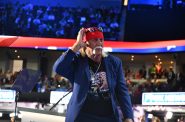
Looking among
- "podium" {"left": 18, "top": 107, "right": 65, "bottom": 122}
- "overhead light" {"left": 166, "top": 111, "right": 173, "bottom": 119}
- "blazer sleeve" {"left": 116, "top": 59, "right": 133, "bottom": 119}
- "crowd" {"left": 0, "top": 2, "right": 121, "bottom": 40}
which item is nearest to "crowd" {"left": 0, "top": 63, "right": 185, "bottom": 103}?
"crowd" {"left": 0, "top": 2, "right": 121, "bottom": 40}

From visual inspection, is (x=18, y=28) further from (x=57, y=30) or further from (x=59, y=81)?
(x=59, y=81)

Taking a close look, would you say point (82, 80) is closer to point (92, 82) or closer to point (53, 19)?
point (92, 82)

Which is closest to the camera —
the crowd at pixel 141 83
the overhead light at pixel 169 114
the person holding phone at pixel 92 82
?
the person holding phone at pixel 92 82

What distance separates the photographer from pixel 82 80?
2.67 metres

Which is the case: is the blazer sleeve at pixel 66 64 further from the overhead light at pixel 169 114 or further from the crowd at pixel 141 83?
the crowd at pixel 141 83

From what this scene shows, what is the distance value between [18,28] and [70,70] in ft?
53.3

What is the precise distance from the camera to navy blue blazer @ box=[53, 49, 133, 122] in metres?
2.65

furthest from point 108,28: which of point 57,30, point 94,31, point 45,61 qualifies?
point 94,31

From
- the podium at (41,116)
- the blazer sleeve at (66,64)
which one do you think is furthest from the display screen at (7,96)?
the blazer sleeve at (66,64)

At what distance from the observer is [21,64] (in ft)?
66.5

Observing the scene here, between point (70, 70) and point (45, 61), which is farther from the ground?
point (70, 70)

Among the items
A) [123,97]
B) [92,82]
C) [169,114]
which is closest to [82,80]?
[92,82]

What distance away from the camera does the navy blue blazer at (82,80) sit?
2646 millimetres

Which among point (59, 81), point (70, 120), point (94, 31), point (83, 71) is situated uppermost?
point (94, 31)
